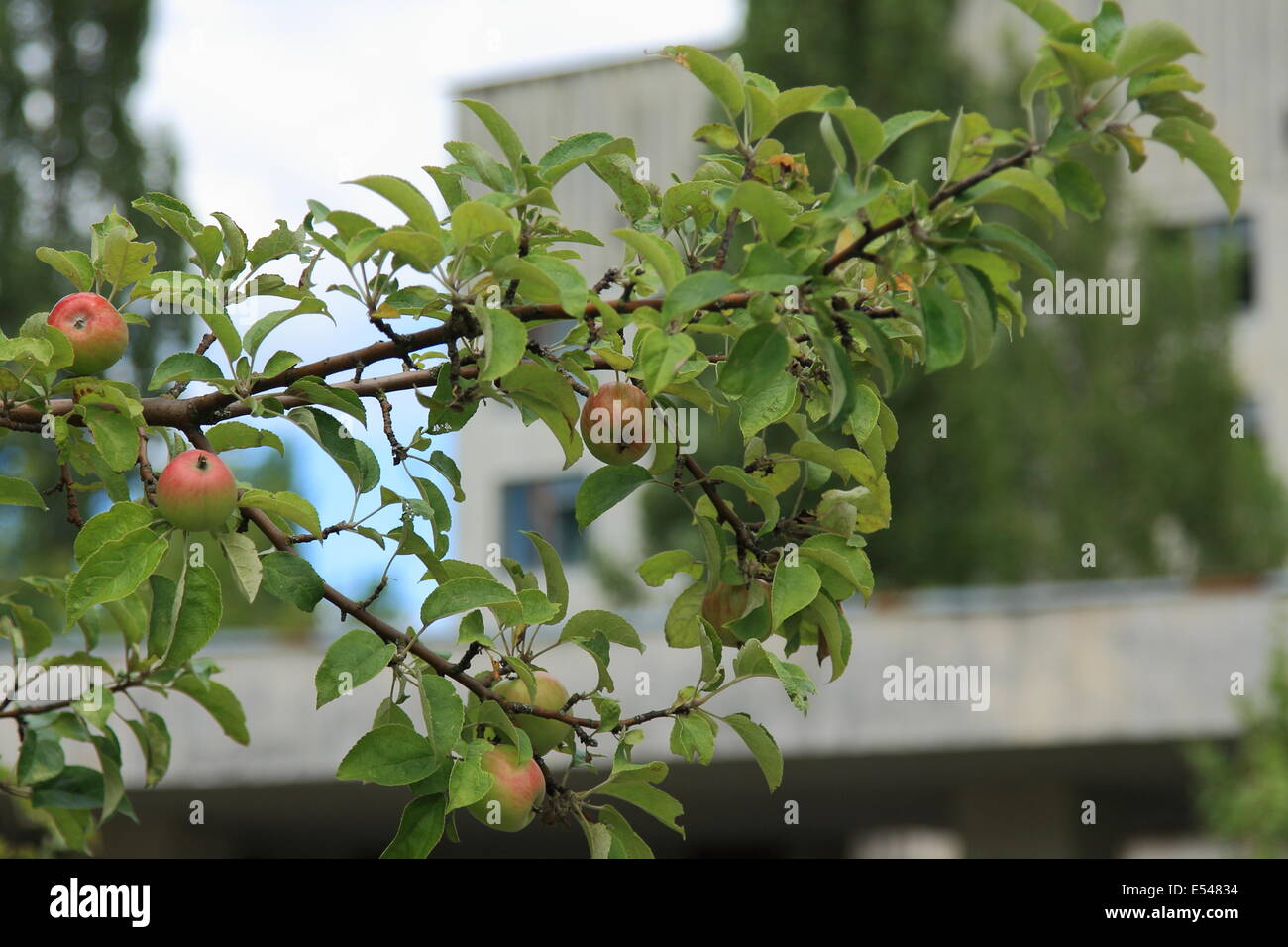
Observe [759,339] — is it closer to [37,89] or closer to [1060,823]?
[1060,823]

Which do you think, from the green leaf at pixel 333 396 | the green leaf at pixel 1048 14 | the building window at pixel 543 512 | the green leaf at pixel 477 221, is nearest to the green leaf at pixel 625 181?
the green leaf at pixel 477 221

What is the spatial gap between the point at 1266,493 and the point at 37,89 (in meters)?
15.5

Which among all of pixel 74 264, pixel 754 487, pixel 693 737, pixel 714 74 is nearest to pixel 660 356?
pixel 754 487

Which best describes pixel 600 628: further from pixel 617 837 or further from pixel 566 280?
pixel 566 280

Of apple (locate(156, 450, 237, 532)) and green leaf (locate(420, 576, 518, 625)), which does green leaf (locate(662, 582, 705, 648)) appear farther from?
apple (locate(156, 450, 237, 532))

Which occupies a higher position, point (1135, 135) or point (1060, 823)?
point (1135, 135)

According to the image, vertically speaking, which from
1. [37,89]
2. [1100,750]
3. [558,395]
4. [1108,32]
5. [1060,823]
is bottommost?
[1060,823]

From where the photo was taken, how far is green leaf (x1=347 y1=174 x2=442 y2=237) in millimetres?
1536

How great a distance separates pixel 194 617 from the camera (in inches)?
64.5

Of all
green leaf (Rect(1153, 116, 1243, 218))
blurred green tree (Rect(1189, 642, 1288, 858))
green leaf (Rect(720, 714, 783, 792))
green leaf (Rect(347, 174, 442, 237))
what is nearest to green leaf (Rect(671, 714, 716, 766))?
green leaf (Rect(720, 714, 783, 792))

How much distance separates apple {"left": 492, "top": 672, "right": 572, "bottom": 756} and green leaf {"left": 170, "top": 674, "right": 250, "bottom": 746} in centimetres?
64

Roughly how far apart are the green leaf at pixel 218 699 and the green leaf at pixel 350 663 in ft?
2.28

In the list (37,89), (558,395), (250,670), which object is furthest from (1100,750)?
(37,89)
